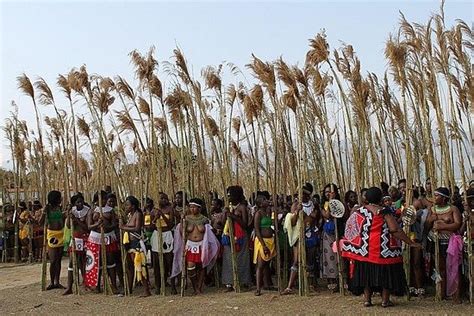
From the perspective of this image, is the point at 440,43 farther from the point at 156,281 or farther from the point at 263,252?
the point at 156,281

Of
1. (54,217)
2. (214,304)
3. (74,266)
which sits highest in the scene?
(54,217)

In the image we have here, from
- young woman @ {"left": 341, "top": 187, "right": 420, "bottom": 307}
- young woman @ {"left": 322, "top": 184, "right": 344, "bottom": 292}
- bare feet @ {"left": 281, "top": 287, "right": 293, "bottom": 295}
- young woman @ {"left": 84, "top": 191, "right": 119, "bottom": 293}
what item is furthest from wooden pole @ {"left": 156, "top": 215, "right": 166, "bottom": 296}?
young woman @ {"left": 341, "top": 187, "right": 420, "bottom": 307}

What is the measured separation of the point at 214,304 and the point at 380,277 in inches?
94.5

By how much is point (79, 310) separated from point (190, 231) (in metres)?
2.03

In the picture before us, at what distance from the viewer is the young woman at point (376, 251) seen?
7.19 meters

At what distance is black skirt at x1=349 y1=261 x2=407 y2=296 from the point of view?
7188 mm

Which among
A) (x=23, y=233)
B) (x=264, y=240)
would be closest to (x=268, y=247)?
(x=264, y=240)

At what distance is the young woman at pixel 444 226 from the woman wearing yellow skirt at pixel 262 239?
7.67 feet

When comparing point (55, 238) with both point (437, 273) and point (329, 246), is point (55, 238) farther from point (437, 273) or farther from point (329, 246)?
point (437, 273)

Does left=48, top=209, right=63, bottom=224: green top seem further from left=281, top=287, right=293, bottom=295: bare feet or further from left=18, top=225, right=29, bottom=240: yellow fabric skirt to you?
left=18, top=225, right=29, bottom=240: yellow fabric skirt

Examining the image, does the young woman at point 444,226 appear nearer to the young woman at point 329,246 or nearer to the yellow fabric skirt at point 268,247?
the young woman at point 329,246

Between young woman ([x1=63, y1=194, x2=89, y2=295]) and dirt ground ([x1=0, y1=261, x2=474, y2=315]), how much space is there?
0.41 metres

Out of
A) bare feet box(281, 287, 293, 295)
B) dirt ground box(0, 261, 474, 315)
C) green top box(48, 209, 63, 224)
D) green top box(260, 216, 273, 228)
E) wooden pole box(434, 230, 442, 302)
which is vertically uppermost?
green top box(48, 209, 63, 224)

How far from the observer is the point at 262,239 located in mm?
8750
